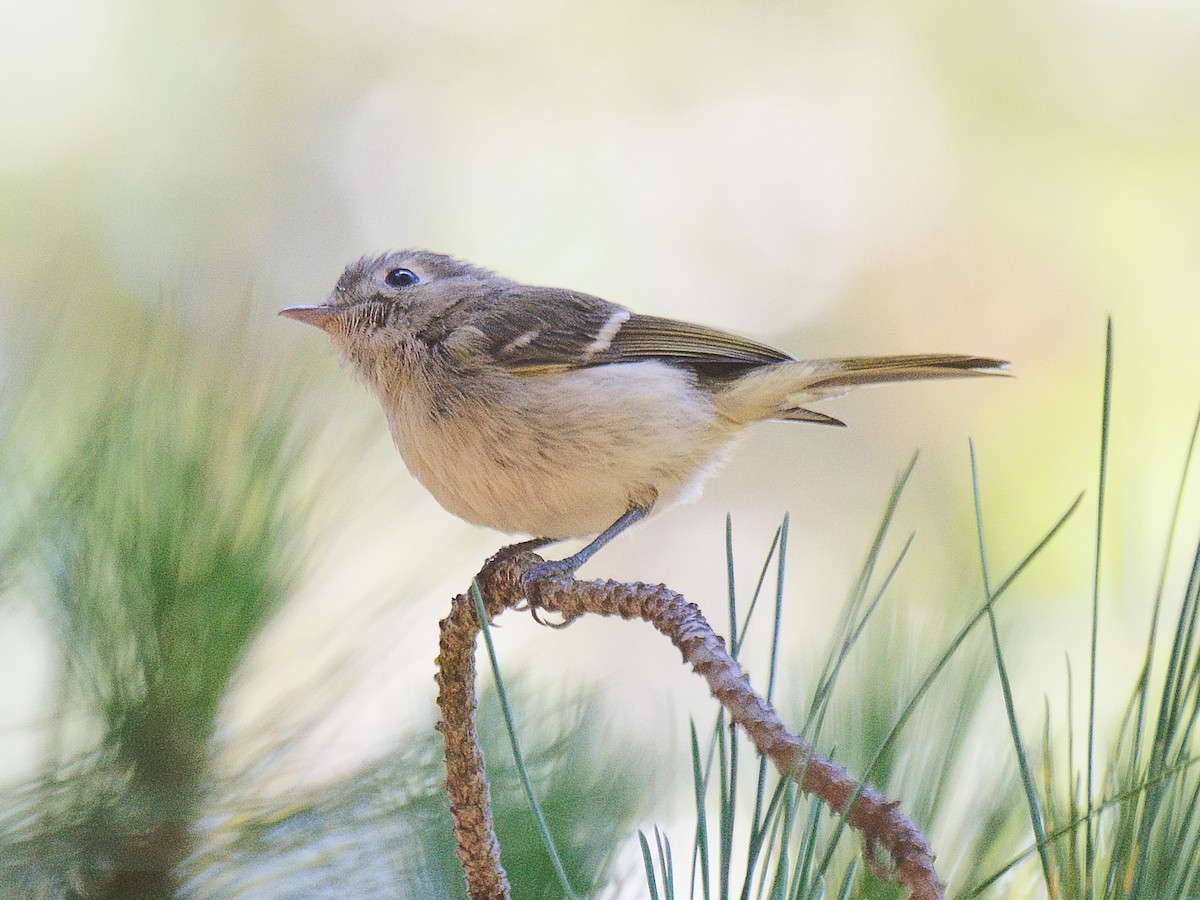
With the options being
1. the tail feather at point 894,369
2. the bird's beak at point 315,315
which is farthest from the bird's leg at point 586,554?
the bird's beak at point 315,315

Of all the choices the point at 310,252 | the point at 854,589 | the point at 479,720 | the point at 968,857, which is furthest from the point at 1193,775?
the point at 310,252

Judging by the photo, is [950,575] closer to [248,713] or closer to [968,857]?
[968,857]

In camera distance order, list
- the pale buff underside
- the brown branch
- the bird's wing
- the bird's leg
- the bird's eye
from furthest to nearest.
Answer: the bird's eye
the bird's wing
the pale buff underside
the bird's leg
the brown branch

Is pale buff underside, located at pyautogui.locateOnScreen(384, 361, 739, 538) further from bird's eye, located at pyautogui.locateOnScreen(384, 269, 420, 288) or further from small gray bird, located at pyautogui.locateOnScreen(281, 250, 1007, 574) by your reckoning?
bird's eye, located at pyautogui.locateOnScreen(384, 269, 420, 288)

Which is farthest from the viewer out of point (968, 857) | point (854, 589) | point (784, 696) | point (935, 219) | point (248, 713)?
point (935, 219)

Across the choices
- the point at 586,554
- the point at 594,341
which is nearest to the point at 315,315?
the point at 594,341

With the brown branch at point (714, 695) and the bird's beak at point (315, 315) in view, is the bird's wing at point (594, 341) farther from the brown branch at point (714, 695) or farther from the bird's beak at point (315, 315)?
the brown branch at point (714, 695)

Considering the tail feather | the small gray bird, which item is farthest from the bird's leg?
the tail feather
